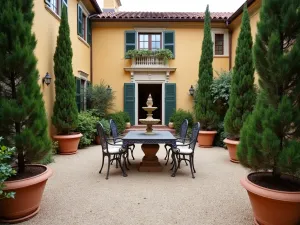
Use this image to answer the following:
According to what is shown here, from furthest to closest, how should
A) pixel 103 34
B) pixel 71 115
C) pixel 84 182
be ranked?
1. pixel 103 34
2. pixel 71 115
3. pixel 84 182

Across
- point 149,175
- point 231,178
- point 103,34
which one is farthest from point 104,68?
point 231,178

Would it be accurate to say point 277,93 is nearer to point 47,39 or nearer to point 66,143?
point 66,143

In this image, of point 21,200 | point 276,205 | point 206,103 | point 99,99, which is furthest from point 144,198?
point 99,99

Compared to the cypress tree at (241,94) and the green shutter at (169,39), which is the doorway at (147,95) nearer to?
the green shutter at (169,39)

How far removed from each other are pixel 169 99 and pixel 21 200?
381 inches

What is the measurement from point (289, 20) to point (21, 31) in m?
3.27

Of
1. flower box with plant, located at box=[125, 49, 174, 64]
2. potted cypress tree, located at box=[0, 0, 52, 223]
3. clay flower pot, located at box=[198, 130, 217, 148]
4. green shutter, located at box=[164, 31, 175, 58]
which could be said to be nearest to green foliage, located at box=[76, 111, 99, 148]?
clay flower pot, located at box=[198, 130, 217, 148]

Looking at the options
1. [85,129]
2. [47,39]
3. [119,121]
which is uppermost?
[47,39]

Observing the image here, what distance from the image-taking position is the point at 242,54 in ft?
22.2

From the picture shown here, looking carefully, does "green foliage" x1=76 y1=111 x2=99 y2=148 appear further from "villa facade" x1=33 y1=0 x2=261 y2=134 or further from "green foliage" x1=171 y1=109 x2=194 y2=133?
"green foliage" x1=171 y1=109 x2=194 y2=133

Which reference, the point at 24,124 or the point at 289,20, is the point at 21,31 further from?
the point at 289,20

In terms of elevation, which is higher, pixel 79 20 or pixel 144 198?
pixel 79 20

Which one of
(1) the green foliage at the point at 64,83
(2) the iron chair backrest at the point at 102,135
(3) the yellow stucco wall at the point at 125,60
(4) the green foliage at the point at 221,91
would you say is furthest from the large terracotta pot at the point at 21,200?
(3) the yellow stucco wall at the point at 125,60

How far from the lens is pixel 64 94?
761 centimetres
